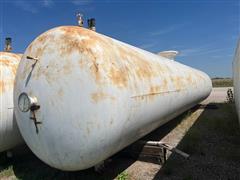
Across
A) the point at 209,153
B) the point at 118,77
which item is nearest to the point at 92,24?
the point at 118,77

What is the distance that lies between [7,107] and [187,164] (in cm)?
314

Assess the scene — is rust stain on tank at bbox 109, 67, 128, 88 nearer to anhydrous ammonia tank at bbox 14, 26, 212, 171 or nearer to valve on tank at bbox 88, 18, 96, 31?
anhydrous ammonia tank at bbox 14, 26, 212, 171

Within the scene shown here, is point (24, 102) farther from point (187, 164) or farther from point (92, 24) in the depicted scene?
point (187, 164)

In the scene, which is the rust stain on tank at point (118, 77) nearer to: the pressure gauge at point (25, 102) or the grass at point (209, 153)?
the pressure gauge at point (25, 102)

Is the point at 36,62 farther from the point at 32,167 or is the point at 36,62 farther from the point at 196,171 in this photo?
the point at 196,171

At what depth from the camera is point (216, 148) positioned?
5004 mm

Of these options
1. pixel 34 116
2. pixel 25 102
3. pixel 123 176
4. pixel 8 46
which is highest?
pixel 8 46

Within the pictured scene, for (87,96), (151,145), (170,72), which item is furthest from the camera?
(170,72)

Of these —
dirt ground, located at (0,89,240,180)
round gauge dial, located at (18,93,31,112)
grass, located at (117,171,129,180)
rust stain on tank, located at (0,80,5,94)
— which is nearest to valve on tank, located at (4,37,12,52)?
rust stain on tank, located at (0,80,5,94)

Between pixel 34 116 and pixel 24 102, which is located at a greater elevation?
pixel 24 102

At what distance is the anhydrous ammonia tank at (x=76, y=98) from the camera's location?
2.81 m

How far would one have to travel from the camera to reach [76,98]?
2809mm

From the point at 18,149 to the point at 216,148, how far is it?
13.8 feet

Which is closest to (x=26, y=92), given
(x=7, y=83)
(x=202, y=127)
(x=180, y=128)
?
(x=7, y=83)
